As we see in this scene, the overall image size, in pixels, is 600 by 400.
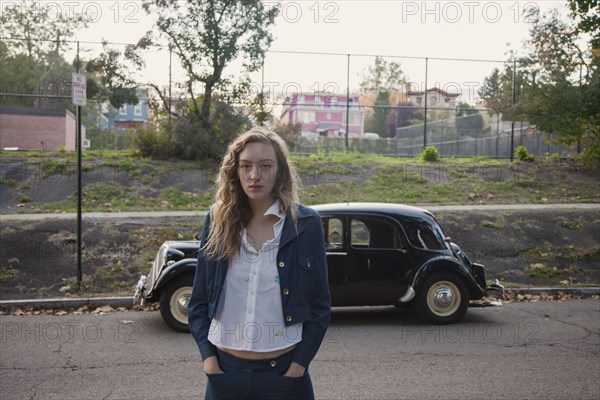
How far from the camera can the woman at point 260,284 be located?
2578 millimetres

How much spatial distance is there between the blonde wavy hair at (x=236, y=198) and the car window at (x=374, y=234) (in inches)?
225

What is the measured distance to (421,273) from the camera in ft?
27.7

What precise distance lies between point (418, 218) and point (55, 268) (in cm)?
664

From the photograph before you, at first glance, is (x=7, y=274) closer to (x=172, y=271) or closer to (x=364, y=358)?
(x=172, y=271)

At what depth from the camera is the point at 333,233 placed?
8461 millimetres

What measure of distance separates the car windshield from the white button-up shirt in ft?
20.3

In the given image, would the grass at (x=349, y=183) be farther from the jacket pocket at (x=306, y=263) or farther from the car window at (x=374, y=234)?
the jacket pocket at (x=306, y=263)

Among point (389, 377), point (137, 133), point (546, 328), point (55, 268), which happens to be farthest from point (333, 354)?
point (137, 133)

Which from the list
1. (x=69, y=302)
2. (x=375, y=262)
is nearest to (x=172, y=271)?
(x=69, y=302)

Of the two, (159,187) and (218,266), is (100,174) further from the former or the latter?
(218,266)

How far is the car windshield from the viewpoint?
8.62 m

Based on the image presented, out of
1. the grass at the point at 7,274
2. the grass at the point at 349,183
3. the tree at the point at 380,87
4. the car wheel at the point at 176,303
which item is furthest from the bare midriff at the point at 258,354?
the tree at the point at 380,87

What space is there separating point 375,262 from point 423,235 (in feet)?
2.71

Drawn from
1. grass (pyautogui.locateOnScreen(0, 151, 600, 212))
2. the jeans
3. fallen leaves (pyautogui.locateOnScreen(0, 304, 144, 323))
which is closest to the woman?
the jeans
